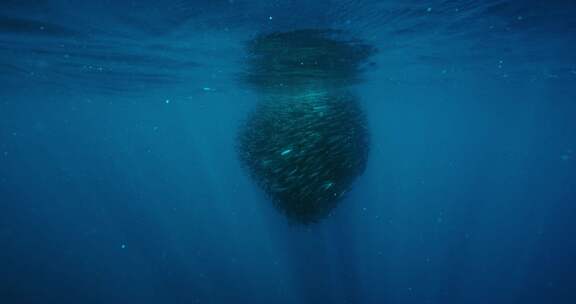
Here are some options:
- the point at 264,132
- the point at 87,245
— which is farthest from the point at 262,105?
the point at 87,245

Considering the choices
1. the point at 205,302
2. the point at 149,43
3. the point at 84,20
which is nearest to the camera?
the point at 84,20

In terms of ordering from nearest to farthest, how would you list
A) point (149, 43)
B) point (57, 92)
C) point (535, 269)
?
point (149, 43) < point (535, 269) < point (57, 92)

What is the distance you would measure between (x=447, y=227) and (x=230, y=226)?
18.6 m

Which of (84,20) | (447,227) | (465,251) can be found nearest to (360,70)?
(84,20)

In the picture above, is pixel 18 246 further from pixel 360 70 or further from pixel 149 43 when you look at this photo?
pixel 360 70

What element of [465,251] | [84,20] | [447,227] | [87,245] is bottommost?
[447,227]

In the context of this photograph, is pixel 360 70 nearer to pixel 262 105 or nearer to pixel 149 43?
pixel 262 105

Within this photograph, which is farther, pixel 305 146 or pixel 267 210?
pixel 267 210

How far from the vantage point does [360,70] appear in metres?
16.7

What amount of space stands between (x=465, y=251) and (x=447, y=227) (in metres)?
7.67

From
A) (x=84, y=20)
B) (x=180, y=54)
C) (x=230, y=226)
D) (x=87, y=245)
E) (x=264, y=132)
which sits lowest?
(x=230, y=226)

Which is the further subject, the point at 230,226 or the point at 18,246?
the point at 230,226

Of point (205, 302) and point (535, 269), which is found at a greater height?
point (205, 302)

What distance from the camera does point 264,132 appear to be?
891 cm
